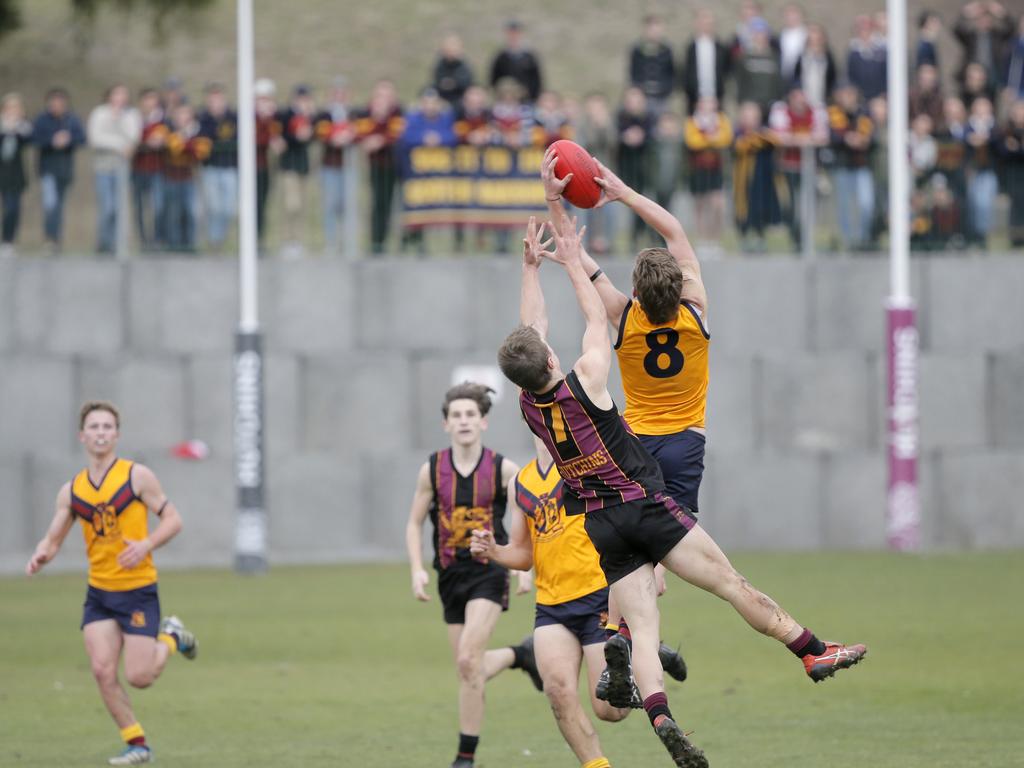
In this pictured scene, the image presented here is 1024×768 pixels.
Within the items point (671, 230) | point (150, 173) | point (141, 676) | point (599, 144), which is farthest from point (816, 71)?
point (141, 676)

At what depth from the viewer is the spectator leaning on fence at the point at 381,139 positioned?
A: 22000 millimetres

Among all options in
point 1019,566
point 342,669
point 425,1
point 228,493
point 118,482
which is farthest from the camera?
point 425,1

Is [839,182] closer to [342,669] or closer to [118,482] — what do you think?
[342,669]

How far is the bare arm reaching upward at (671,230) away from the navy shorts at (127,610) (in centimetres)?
404

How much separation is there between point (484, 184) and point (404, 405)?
2.99 m

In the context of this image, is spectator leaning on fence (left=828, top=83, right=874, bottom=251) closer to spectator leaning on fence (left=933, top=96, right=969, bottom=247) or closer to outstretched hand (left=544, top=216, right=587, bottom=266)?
spectator leaning on fence (left=933, top=96, right=969, bottom=247)

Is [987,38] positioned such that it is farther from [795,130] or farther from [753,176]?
[753,176]

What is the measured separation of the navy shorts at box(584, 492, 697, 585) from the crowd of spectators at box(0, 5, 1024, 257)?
13395 mm

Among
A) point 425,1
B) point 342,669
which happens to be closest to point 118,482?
point 342,669

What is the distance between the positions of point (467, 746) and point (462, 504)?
1.48m

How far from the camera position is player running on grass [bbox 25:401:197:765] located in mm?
10922

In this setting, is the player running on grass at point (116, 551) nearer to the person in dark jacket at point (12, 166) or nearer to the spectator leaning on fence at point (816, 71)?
the person in dark jacket at point (12, 166)

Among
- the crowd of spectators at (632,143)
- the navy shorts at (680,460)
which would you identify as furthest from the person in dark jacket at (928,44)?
the navy shorts at (680,460)

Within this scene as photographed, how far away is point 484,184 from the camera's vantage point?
22078 mm
